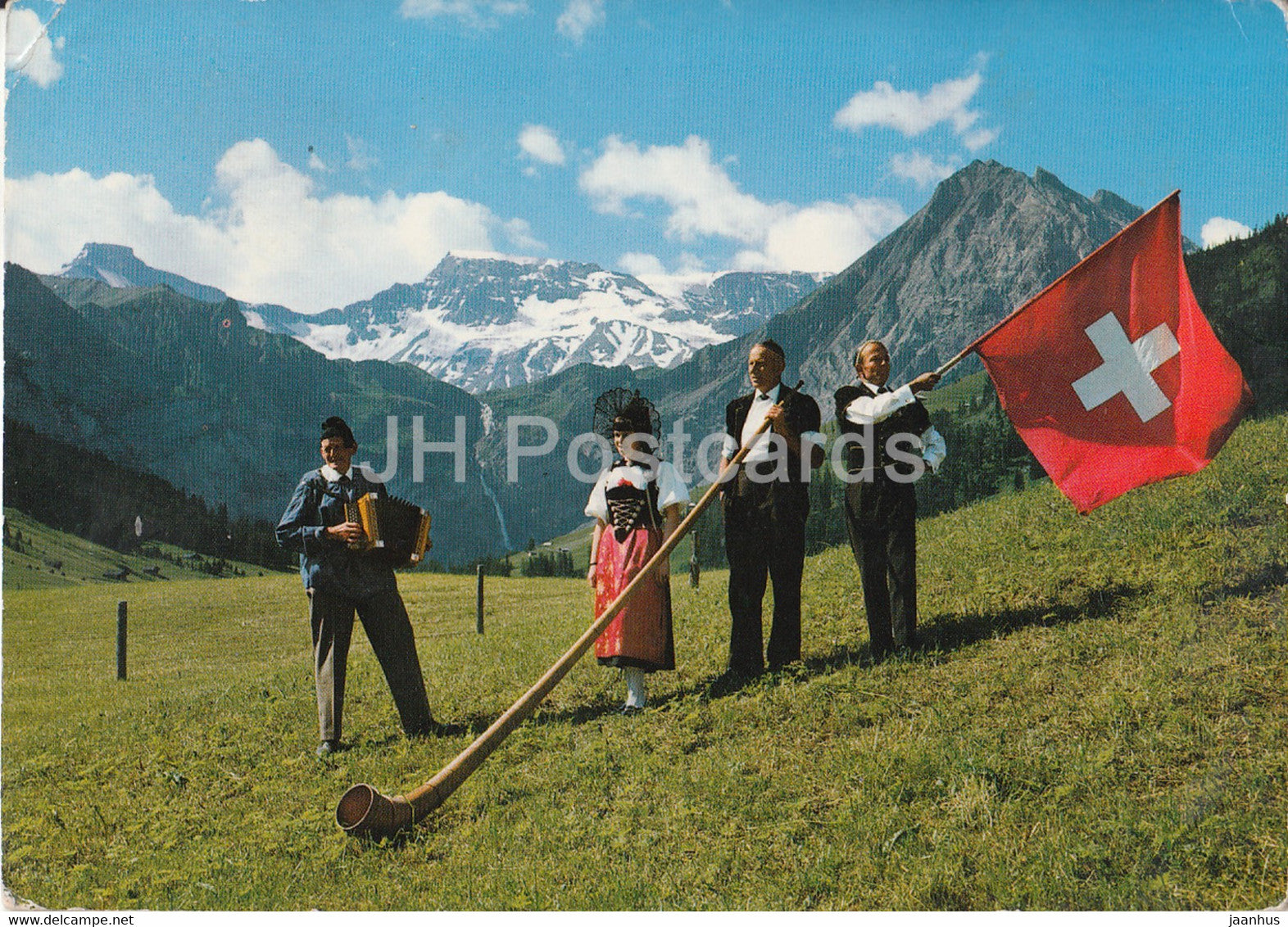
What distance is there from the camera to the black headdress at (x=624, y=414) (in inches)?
257

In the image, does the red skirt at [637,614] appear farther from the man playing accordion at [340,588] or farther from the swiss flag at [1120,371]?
the swiss flag at [1120,371]

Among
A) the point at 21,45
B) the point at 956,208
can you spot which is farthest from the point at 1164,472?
the point at 956,208

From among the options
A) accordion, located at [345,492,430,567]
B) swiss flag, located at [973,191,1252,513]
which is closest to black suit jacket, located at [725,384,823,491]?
swiss flag, located at [973,191,1252,513]

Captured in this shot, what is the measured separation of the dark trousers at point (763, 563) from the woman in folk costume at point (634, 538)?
1.66 feet

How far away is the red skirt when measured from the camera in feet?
20.9

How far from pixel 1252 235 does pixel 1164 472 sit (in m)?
3.62

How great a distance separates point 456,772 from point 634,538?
7.08ft

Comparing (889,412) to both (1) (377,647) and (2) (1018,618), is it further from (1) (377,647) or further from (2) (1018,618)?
(1) (377,647)

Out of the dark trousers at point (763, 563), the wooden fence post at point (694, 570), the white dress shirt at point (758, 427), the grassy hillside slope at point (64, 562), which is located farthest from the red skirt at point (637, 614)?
the wooden fence post at point (694, 570)

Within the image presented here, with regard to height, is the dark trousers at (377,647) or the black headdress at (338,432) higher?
the black headdress at (338,432)

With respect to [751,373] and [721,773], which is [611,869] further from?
[751,373]

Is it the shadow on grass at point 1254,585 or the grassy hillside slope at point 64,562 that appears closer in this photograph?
the shadow on grass at point 1254,585

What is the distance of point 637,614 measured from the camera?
6402mm

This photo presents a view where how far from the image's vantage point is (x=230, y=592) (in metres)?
18.5
